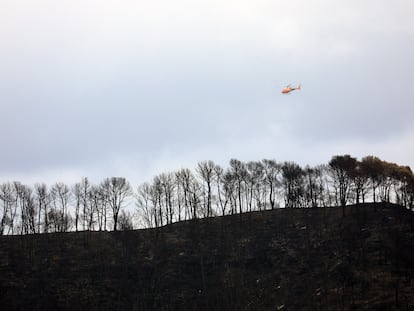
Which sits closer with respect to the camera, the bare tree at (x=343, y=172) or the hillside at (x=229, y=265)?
the hillside at (x=229, y=265)

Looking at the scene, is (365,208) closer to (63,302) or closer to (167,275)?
(167,275)

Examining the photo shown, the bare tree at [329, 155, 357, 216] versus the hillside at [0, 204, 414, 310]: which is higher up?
the bare tree at [329, 155, 357, 216]

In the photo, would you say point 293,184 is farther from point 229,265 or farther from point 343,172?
point 229,265

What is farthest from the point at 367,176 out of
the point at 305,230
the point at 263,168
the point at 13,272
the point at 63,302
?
the point at 13,272

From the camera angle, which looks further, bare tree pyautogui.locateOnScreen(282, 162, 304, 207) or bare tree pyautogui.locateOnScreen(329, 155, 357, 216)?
bare tree pyautogui.locateOnScreen(282, 162, 304, 207)

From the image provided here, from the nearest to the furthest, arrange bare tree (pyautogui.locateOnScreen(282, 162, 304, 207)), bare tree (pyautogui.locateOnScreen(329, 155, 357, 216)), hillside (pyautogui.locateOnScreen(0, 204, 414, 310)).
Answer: hillside (pyautogui.locateOnScreen(0, 204, 414, 310)) → bare tree (pyautogui.locateOnScreen(329, 155, 357, 216)) → bare tree (pyautogui.locateOnScreen(282, 162, 304, 207))

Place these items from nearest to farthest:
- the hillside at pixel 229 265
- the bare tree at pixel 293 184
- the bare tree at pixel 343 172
Answer: the hillside at pixel 229 265
the bare tree at pixel 343 172
the bare tree at pixel 293 184

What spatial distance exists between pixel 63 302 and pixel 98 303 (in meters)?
5.06

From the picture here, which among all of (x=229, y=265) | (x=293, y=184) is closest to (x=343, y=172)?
(x=293, y=184)

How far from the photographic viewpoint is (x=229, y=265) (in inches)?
3100

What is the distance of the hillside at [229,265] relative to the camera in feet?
205

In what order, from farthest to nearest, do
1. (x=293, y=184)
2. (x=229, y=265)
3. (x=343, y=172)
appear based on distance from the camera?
(x=293, y=184) < (x=343, y=172) < (x=229, y=265)

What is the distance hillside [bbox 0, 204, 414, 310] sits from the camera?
62469 mm

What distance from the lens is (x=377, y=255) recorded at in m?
67.3
